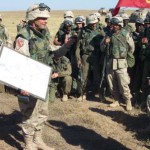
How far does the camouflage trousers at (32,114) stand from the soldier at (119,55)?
3.26 meters

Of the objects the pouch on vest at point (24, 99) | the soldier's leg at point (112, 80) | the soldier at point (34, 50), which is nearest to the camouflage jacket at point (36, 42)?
the soldier at point (34, 50)

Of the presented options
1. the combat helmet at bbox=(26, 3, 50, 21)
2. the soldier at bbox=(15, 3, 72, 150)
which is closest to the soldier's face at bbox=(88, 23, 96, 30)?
the soldier at bbox=(15, 3, 72, 150)

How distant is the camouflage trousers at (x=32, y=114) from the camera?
20.0 ft

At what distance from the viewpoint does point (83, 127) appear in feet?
26.1

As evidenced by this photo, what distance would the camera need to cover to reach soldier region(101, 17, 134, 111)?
899 cm

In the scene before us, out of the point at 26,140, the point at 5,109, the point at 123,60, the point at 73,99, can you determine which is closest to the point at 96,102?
the point at 73,99

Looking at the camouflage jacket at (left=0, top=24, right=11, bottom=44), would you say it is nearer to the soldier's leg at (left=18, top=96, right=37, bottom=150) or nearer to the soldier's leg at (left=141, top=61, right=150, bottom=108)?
Result: the soldier's leg at (left=141, top=61, right=150, bottom=108)

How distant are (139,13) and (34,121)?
762 centimetres

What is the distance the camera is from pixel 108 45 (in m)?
9.26

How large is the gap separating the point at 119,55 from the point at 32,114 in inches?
137

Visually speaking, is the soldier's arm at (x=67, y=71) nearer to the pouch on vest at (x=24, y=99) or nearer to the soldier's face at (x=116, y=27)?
the soldier's face at (x=116, y=27)

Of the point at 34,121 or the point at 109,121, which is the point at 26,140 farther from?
the point at 109,121

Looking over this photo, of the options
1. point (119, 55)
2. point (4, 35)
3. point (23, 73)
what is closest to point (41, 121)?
point (23, 73)

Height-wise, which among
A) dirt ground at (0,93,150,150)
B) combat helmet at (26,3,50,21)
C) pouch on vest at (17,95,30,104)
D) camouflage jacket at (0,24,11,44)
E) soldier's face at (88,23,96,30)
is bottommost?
dirt ground at (0,93,150,150)
